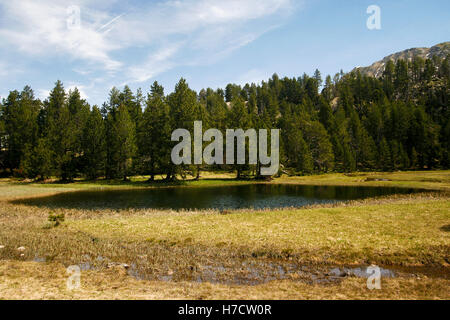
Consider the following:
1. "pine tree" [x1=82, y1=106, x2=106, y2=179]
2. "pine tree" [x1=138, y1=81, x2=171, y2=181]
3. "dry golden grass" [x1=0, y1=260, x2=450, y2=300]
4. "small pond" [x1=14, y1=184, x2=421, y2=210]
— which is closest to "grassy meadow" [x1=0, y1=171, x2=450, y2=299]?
"dry golden grass" [x1=0, y1=260, x2=450, y2=300]

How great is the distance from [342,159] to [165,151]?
7067 centimetres

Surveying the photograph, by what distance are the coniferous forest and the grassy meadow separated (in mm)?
54067

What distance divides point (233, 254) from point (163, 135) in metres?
68.0

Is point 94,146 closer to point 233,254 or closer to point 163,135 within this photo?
point 163,135

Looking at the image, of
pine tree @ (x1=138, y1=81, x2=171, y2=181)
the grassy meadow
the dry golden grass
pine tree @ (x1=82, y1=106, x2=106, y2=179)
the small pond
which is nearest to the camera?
the dry golden grass

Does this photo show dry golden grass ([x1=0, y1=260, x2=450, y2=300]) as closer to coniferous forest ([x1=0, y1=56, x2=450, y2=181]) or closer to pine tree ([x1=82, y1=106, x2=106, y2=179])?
coniferous forest ([x1=0, y1=56, x2=450, y2=181])

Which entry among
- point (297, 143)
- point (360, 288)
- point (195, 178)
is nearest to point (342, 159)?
point (297, 143)

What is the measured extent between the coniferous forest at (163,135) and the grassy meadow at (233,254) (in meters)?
54.1

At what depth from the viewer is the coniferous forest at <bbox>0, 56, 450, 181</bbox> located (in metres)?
82.2

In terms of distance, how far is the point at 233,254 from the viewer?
18.8 meters

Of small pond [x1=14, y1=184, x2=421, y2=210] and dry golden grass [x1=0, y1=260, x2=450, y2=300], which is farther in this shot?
small pond [x1=14, y1=184, x2=421, y2=210]

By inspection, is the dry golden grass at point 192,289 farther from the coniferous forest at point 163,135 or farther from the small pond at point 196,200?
the coniferous forest at point 163,135

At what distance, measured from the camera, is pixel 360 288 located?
12.8 meters

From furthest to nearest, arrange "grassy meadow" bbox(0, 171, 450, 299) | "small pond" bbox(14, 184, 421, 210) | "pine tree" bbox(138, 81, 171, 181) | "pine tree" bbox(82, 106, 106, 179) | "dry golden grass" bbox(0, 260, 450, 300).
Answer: "pine tree" bbox(82, 106, 106, 179) < "pine tree" bbox(138, 81, 171, 181) < "small pond" bbox(14, 184, 421, 210) < "grassy meadow" bbox(0, 171, 450, 299) < "dry golden grass" bbox(0, 260, 450, 300)
